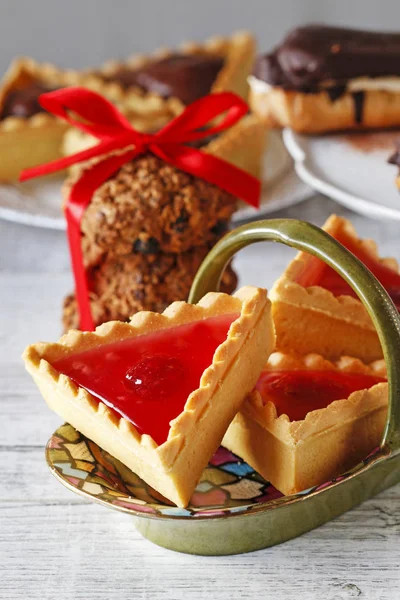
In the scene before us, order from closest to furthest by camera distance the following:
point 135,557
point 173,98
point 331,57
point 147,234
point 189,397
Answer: point 189,397 < point 135,557 < point 147,234 < point 331,57 < point 173,98

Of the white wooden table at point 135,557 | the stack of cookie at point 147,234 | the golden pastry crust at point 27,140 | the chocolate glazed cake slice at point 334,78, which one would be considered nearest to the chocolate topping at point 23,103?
the golden pastry crust at point 27,140

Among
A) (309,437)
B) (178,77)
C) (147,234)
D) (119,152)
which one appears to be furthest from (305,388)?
(178,77)

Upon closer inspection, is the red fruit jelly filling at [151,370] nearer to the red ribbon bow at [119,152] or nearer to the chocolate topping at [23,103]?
the red ribbon bow at [119,152]

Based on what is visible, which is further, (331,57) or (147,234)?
(331,57)

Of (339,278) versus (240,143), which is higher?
(339,278)

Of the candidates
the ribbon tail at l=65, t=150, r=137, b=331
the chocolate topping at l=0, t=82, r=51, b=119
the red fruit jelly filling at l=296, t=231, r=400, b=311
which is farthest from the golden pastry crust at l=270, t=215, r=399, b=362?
the chocolate topping at l=0, t=82, r=51, b=119

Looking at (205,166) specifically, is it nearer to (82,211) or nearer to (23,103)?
(82,211)
